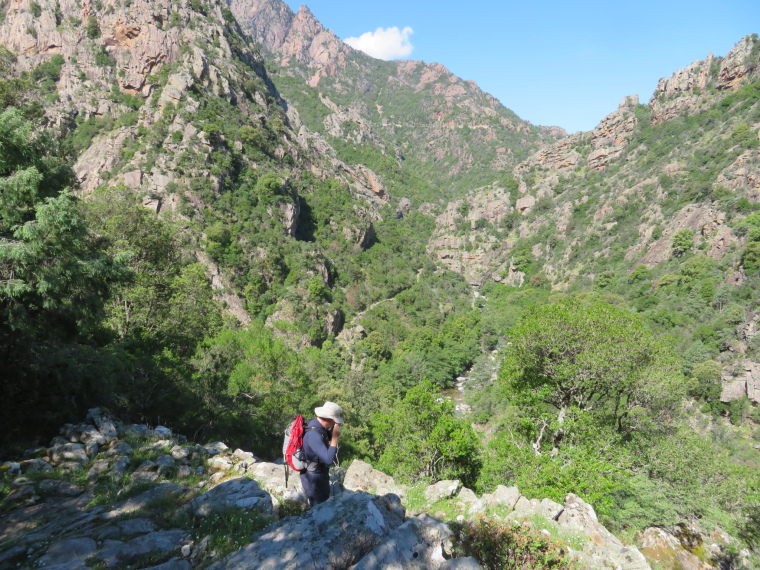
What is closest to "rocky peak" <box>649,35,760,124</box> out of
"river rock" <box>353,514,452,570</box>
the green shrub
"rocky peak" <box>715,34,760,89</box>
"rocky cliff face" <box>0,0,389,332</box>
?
"rocky peak" <box>715,34,760,89</box>

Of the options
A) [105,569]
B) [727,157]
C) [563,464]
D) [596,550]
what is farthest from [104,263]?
[727,157]

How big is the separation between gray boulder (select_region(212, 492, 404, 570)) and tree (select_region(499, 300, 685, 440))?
40.2 ft

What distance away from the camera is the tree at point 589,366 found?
14992 millimetres

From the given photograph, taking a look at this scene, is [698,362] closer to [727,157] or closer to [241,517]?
[727,157]

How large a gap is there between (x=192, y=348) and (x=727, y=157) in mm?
96550

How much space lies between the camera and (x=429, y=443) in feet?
53.2

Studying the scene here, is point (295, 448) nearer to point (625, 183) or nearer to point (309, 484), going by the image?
point (309, 484)

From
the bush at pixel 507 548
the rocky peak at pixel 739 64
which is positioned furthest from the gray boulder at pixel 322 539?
the rocky peak at pixel 739 64

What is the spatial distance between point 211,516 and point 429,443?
1248 centimetres

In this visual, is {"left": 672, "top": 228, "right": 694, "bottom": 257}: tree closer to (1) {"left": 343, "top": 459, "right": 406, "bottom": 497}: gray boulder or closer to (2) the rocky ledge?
(2) the rocky ledge

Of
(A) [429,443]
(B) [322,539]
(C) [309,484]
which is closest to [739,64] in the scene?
(A) [429,443]

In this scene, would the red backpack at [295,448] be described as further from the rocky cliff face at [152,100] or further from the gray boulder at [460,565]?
the rocky cliff face at [152,100]

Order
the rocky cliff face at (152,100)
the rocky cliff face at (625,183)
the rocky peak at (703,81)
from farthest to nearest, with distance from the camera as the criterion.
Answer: the rocky peak at (703,81)
the rocky cliff face at (625,183)
the rocky cliff face at (152,100)

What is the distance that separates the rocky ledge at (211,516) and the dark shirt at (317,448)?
0.56m
